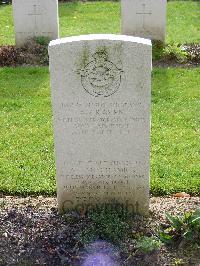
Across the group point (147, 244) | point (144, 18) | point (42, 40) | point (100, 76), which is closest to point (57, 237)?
point (147, 244)

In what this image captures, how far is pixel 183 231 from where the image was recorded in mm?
4766

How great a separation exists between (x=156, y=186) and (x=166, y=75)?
3.83 m

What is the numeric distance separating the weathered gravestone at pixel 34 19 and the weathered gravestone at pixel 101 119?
5975 millimetres

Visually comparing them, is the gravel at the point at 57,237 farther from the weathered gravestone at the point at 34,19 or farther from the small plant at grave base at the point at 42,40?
the weathered gravestone at the point at 34,19

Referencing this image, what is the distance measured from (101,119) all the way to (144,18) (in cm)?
620

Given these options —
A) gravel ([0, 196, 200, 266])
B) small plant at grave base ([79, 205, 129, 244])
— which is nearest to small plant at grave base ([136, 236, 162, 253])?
gravel ([0, 196, 200, 266])

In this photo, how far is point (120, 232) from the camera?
482cm

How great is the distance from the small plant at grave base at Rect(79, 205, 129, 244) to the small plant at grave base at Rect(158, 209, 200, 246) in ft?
1.18

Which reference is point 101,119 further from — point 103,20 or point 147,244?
point 103,20

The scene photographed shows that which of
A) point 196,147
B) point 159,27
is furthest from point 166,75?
point 196,147

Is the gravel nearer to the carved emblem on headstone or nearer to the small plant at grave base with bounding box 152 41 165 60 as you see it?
the carved emblem on headstone

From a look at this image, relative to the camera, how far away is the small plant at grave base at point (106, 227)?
4.76m

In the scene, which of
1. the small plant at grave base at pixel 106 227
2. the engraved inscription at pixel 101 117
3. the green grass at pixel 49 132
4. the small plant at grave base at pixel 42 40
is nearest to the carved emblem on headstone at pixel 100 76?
the engraved inscription at pixel 101 117

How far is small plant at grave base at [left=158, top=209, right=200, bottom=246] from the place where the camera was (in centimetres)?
470
